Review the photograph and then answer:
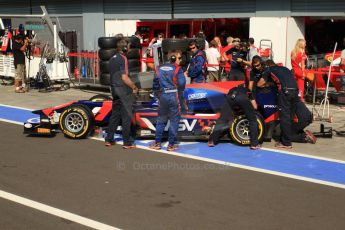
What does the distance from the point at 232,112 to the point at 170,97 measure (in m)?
1.16

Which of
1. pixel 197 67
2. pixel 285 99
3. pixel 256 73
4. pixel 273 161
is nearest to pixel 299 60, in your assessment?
pixel 197 67

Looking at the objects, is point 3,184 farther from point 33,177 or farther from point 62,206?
point 62,206

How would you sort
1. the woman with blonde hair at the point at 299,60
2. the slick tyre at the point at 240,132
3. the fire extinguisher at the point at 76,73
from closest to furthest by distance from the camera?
the slick tyre at the point at 240,132 < the woman with blonde hair at the point at 299,60 < the fire extinguisher at the point at 76,73

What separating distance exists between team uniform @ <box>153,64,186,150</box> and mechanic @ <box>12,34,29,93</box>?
29.0ft

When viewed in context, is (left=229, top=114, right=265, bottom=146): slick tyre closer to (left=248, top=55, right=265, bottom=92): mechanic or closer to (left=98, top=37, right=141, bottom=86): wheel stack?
(left=248, top=55, right=265, bottom=92): mechanic

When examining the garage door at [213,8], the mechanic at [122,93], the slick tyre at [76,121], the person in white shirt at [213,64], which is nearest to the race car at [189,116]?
the slick tyre at [76,121]

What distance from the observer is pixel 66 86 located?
58.2 ft

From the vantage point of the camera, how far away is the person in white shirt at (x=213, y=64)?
14391 mm

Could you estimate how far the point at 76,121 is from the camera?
33.0 feet

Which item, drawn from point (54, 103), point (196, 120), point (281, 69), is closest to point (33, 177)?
point (196, 120)

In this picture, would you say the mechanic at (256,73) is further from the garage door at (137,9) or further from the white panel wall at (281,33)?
Result: the garage door at (137,9)

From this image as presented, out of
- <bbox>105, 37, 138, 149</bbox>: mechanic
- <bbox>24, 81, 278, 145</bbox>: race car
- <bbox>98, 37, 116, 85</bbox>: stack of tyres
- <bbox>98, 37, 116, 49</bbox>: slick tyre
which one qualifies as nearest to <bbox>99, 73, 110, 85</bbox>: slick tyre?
<bbox>98, 37, 116, 85</bbox>: stack of tyres

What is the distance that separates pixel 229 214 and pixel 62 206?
193 cm

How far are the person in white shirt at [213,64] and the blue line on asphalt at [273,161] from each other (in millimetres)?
4897
